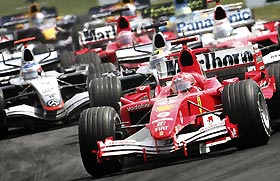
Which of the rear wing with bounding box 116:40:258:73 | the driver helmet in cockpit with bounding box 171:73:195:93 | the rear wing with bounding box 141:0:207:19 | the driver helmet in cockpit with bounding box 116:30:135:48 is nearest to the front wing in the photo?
the driver helmet in cockpit with bounding box 171:73:195:93

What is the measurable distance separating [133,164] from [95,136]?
45.9 inches

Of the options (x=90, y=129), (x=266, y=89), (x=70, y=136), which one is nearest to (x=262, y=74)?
(x=266, y=89)

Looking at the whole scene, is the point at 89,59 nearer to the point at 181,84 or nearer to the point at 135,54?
the point at 135,54

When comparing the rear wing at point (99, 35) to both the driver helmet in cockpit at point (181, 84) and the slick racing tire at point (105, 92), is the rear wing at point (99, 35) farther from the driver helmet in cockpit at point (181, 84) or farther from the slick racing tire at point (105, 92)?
the driver helmet in cockpit at point (181, 84)

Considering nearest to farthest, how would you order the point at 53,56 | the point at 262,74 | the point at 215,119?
1. the point at 215,119
2. the point at 262,74
3. the point at 53,56

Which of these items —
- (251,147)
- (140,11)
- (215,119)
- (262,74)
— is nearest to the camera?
(251,147)

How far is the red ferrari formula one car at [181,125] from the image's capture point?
12664mm

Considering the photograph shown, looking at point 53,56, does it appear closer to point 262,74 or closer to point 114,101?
point 114,101

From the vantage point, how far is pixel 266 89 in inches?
575

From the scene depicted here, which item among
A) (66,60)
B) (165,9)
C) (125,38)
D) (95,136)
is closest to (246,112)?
(95,136)

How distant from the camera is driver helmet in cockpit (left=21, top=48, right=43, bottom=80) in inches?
826

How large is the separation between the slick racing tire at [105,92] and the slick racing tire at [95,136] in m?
3.51

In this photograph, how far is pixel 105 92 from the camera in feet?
55.6

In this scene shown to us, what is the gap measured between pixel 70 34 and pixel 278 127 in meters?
22.1
